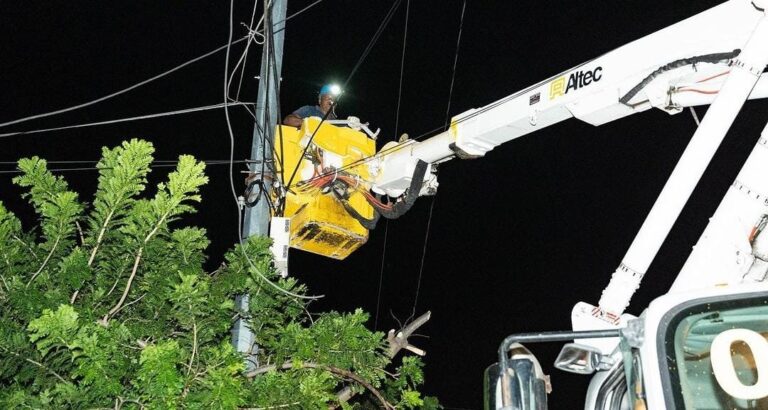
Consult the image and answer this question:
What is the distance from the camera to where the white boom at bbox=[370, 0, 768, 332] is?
4535 mm

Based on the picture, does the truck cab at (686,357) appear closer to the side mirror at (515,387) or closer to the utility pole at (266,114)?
the side mirror at (515,387)

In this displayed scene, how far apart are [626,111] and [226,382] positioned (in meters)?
3.48

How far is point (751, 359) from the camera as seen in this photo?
3.41 m

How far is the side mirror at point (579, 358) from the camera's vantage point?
3756 mm

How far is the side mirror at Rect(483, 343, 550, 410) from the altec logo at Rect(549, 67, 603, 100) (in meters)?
2.94

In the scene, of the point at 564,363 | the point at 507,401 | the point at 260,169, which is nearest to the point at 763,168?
the point at 564,363

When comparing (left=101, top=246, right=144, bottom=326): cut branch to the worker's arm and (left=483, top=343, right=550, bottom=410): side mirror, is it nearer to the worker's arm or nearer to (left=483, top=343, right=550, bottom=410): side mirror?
(left=483, top=343, right=550, bottom=410): side mirror

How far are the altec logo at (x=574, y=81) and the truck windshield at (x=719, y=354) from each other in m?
2.58

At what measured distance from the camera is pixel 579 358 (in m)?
3.81

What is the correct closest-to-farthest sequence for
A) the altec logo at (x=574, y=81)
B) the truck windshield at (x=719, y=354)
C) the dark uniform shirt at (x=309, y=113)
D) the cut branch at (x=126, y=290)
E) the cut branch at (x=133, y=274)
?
the truck windshield at (x=719, y=354) < the cut branch at (x=133, y=274) < the cut branch at (x=126, y=290) < the altec logo at (x=574, y=81) < the dark uniform shirt at (x=309, y=113)

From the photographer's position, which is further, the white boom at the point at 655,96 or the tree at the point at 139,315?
the white boom at the point at 655,96

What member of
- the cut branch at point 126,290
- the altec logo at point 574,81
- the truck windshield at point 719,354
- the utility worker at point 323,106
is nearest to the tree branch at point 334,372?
the cut branch at point 126,290

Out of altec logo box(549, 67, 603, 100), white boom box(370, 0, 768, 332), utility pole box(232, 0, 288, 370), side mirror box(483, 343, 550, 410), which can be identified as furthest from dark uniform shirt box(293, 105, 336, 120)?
side mirror box(483, 343, 550, 410)

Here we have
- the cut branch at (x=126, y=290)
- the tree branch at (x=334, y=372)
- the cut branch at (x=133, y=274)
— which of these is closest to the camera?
the cut branch at (x=133, y=274)
